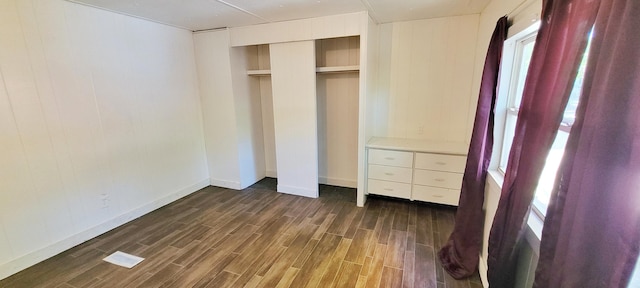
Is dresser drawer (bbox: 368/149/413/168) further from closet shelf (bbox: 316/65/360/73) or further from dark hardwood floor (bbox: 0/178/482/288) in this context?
closet shelf (bbox: 316/65/360/73)

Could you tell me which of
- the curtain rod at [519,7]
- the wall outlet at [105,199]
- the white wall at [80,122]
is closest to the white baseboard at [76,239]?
the white wall at [80,122]

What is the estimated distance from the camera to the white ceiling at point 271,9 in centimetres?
251

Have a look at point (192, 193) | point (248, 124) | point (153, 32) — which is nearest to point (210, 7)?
point (153, 32)

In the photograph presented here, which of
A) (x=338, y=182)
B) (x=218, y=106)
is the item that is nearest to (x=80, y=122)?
(x=218, y=106)

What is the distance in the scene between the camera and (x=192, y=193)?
3.82m

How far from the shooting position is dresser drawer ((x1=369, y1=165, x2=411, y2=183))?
10.3 ft

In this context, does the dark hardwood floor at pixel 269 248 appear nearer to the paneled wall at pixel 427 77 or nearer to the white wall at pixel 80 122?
the white wall at pixel 80 122

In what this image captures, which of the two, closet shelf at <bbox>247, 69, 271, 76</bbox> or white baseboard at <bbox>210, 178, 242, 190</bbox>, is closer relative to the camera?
closet shelf at <bbox>247, 69, 271, 76</bbox>

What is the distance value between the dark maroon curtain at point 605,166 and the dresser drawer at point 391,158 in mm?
2202

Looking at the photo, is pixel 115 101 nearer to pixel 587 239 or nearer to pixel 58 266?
pixel 58 266

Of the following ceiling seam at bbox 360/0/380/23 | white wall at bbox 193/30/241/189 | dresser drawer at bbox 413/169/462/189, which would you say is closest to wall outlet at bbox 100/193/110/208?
white wall at bbox 193/30/241/189

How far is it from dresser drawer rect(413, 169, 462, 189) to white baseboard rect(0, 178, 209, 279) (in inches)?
128

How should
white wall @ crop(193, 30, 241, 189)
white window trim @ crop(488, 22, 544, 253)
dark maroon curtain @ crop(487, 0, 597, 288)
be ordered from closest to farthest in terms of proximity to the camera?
dark maroon curtain @ crop(487, 0, 597, 288) → white window trim @ crop(488, 22, 544, 253) → white wall @ crop(193, 30, 241, 189)

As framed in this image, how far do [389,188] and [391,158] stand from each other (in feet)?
1.33
